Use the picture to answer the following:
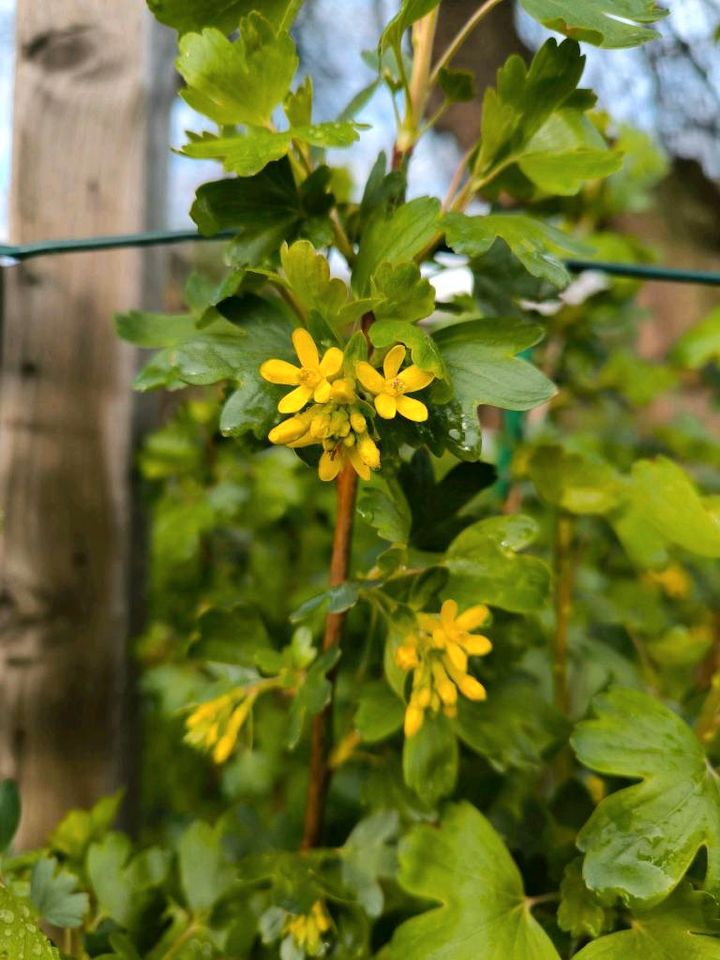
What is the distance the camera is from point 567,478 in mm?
759

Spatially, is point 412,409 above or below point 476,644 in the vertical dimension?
above

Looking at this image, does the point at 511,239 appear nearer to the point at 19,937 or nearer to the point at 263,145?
the point at 263,145

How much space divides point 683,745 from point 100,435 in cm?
72

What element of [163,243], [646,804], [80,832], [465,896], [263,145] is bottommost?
[80,832]

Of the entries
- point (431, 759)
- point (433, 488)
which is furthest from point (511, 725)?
point (433, 488)

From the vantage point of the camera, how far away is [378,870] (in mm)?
594

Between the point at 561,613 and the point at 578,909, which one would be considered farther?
the point at 561,613

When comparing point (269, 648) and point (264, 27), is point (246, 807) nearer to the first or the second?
point (269, 648)

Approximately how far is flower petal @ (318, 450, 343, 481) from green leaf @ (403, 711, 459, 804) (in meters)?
0.20

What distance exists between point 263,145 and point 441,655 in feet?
1.02

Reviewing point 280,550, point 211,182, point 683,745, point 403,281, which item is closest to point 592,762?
point 683,745

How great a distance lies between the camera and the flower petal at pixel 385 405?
41 centimetres

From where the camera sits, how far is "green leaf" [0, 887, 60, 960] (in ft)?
1.42

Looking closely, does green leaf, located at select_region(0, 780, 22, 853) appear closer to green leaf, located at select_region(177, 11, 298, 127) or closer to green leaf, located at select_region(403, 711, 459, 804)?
green leaf, located at select_region(403, 711, 459, 804)
